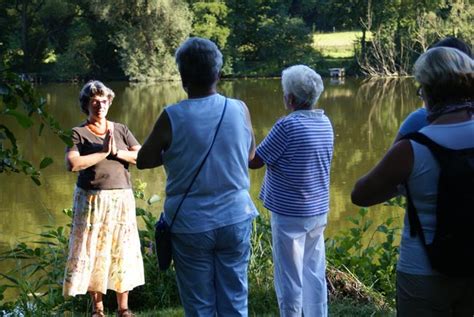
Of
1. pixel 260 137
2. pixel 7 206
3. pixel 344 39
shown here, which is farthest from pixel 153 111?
pixel 344 39

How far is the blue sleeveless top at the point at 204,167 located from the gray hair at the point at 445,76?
772 millimetres

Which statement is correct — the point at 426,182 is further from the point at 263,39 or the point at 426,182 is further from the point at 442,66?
the point at 263,39

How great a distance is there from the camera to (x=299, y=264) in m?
3.14

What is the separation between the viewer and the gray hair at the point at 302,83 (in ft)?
10.2

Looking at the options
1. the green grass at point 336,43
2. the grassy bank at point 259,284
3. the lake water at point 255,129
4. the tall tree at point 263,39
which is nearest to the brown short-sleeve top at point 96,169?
the grassy bank at point 259,284

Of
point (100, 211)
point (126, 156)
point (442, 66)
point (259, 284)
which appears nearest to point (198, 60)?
point (442, 66)

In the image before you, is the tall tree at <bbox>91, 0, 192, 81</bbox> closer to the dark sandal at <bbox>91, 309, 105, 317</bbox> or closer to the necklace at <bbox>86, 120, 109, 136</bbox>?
the necklace at <bbox>86, 120, 109, 136</bbox>

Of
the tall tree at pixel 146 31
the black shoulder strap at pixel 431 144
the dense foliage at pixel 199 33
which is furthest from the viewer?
the dense foliage at pixel 199 33

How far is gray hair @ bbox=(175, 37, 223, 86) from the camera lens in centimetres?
246

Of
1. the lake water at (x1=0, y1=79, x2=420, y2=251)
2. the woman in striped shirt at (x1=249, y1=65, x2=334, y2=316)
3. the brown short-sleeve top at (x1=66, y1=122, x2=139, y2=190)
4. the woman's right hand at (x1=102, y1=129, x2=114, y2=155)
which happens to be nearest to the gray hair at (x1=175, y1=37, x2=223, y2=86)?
the woman in striped shirt at (x1=249, y1=65, x2=334, y2=316)

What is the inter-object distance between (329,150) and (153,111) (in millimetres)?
19006

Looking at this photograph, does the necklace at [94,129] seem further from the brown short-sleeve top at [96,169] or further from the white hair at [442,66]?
the white hair at [442,66]

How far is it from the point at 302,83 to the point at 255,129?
1378 cm

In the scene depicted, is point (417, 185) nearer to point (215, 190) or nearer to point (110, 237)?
point (215, 190)
